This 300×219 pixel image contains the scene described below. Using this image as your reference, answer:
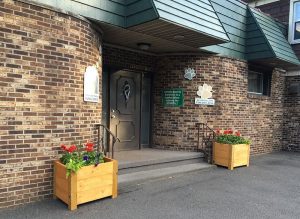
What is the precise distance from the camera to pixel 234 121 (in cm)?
825

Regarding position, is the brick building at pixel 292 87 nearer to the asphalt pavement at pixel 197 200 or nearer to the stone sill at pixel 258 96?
the stone sill at pixel 258 96

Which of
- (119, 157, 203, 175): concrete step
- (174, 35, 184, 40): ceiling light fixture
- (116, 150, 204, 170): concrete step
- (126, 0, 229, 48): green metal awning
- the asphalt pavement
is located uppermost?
(126, 0, 229, 48): green metal awning

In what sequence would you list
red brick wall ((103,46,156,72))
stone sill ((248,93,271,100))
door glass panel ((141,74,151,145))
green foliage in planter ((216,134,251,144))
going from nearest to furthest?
red brick wall ((103,46,156,72))
green foliage in planter ((216,134,251,144))
door glass panel ((141,74,151,145))
stone sill ((248,93,271,100))

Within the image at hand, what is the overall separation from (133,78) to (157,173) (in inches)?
112

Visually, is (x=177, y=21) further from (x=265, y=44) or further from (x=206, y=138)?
(x=265, y=44)

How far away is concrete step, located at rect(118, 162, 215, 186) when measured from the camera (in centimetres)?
542

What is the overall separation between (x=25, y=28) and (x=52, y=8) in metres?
0.56

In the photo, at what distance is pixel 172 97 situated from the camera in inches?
304

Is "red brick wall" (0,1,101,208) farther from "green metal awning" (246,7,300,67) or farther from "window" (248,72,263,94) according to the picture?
"window" (248,72,263,94)

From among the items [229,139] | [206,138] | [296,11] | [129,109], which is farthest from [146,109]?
[296,11]

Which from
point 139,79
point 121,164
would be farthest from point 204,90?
point 121,164

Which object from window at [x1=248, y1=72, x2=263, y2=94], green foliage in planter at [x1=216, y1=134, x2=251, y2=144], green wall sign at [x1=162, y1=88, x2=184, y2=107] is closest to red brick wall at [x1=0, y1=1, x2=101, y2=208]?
green wall sign at [x1=162, y1=88, x2=184, y2=107]

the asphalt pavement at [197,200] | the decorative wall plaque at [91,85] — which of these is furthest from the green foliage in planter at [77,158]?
the decorative wall plaque at [91,85]

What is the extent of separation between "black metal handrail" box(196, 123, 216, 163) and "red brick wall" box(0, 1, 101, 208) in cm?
365
